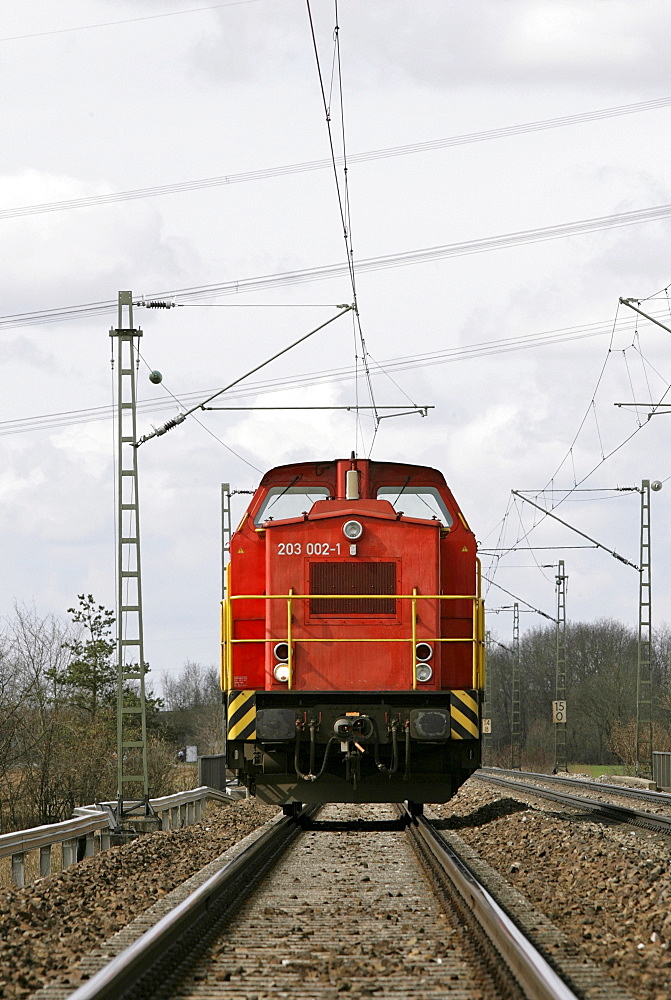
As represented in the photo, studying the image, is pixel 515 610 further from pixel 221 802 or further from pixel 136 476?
pixel 136 476

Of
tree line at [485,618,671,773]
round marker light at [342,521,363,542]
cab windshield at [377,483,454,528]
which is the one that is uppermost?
cab windshield at [377,483,454,528]

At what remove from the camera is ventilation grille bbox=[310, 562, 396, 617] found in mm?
14109

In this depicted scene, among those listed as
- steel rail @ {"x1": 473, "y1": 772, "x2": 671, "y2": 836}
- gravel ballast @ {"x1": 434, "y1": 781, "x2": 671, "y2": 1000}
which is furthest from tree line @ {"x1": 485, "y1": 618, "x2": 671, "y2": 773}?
gravel ballast @ {"x1": 434, "y1": 781, "x2": 671, "y2": 1000}

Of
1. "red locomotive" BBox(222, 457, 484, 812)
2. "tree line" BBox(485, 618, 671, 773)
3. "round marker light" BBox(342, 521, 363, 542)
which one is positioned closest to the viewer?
"red locomotive" BBox(222, 457, 484, 812)

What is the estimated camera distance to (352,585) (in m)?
14.2

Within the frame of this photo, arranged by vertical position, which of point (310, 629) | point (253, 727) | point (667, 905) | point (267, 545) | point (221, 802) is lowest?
point (221, 802)

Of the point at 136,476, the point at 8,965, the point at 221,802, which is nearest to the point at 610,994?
the point at 8,965

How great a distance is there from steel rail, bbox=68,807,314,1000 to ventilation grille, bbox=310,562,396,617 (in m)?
3.05

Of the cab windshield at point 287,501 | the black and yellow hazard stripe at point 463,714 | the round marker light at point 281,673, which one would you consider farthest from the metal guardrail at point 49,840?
the black and yellow hazard stripe at point 463,714

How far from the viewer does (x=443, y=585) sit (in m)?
14.4

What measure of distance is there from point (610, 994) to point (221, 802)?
20.0 m

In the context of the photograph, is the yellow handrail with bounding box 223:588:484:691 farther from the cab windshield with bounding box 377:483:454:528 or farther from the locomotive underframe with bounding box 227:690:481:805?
the cab windshield with bounding box 377:483:454:528

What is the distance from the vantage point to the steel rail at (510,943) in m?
5.77

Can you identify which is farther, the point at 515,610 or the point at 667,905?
the point at 515,610
